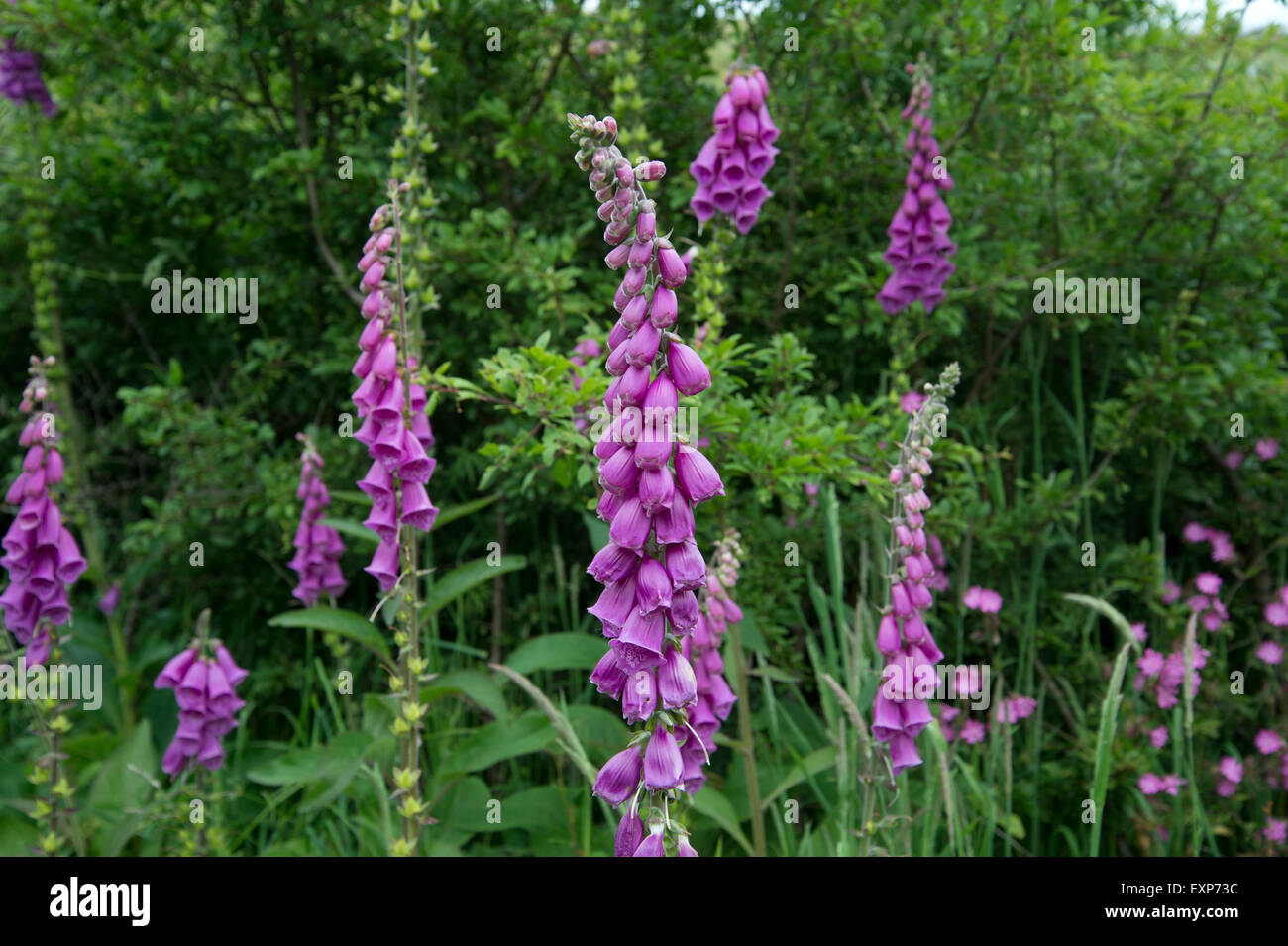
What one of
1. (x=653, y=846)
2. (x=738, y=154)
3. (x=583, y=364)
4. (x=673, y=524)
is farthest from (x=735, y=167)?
(x=653, y=846)

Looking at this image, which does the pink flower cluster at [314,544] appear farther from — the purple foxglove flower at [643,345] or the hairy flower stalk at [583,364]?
the purple foxglove flower at [643,345]

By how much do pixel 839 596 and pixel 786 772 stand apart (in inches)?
30.6

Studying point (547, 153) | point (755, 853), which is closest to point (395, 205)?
point (547, 153)

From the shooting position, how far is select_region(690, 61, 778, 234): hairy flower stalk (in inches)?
122

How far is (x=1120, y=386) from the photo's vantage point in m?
4.54

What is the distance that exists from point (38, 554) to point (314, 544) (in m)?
0.86

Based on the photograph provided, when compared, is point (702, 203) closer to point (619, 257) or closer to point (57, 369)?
point (619, 257)

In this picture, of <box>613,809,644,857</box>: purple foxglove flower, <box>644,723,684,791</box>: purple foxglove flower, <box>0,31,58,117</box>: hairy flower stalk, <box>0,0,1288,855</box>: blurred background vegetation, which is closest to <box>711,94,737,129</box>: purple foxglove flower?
<box>0,0,1288,855</box>: blurred background vegetation

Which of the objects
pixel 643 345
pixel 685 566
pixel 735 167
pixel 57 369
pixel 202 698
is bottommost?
pixel 202 698

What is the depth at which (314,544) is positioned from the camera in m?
3.69

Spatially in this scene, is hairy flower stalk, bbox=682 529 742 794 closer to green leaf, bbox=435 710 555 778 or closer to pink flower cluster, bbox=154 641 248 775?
green leaf, bbox=435 710 555 778

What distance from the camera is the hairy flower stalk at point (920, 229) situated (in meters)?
3.47

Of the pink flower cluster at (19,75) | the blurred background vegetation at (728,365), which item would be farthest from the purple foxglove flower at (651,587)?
the pink flower cluster at (19,75)

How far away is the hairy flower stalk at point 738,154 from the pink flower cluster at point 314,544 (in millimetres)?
1643
